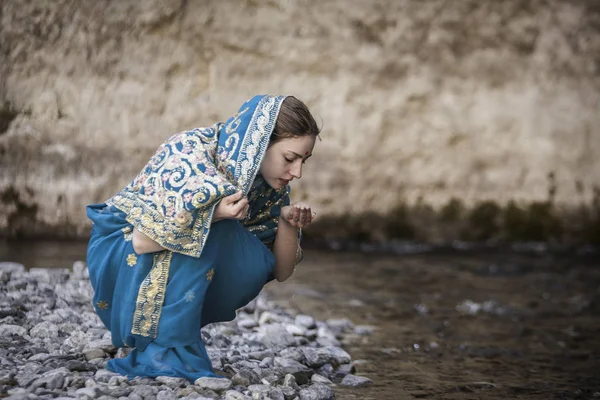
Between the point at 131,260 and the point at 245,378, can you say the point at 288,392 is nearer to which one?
the point at 245,378

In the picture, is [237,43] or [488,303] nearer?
[488,303]

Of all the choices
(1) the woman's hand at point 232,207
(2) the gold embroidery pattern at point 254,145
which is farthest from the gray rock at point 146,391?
(2) the gold embroidery pattern at point 254,145

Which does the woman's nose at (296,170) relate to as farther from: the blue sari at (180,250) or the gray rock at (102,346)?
the gray rock at (102,346)

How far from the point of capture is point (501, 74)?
24.1 feet

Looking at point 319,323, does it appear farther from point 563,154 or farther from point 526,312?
point 563,154

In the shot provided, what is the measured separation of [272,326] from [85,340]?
103 cm

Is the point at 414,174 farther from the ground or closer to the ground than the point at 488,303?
farther from the ground

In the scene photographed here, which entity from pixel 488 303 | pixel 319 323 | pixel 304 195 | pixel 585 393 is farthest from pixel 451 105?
pixel 585 393

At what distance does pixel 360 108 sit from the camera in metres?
7.22

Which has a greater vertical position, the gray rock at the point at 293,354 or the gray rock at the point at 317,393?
the gray rock at the point at 293,354

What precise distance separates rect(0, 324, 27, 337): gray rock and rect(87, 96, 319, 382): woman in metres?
0.47

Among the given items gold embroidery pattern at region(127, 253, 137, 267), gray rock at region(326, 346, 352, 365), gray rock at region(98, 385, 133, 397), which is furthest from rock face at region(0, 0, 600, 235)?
gray rock at region(98, 385, 133, 397)

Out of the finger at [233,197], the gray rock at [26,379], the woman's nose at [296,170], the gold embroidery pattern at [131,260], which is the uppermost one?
the woman's nose at [296,170]

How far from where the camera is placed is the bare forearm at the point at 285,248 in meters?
2.80
